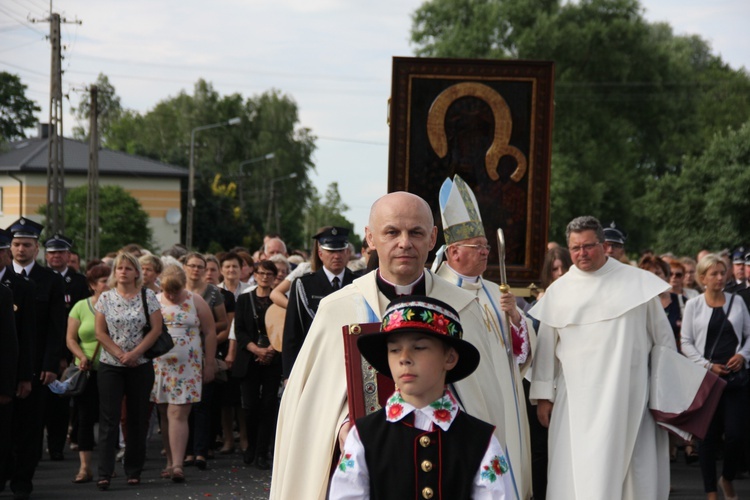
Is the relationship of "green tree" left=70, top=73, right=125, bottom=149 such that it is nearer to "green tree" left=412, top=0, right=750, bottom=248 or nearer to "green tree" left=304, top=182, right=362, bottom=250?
"green tree" left=304, top=182, right=362, bottom=250

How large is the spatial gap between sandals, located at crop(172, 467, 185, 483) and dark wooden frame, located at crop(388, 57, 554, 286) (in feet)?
12.3

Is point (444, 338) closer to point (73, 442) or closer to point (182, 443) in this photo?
point (182, 443)

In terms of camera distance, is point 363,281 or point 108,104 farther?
point 108,104

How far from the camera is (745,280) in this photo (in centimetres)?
1355

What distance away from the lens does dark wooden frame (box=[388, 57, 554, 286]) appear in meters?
13.7

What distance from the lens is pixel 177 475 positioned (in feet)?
39.7

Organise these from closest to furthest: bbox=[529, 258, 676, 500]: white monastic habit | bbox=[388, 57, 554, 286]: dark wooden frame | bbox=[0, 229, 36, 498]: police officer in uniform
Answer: bbox=[529, 258, 676, 500]: white monastic habit
bbox=[0, 229, 36, 498]: police officer in uniform
bbox=[388, 57, 554, 286]: dark wooden frame

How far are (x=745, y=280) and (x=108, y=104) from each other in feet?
296

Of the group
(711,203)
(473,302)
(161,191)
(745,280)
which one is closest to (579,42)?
(711,203)

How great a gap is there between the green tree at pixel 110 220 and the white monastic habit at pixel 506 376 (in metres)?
38.3

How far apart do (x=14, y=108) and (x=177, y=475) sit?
53878 millimetres

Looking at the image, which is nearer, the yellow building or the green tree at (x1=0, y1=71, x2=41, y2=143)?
the green tree at (x1=0, y1=71, x2=41, y2=143)

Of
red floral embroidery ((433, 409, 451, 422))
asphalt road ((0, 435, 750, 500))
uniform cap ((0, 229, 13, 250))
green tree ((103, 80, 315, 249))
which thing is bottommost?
asphalt road ((0, 435, 750, 500))

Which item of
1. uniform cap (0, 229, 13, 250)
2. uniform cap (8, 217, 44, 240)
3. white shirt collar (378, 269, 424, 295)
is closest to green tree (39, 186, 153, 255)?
uniform cap (8, 217, 44, 240)
